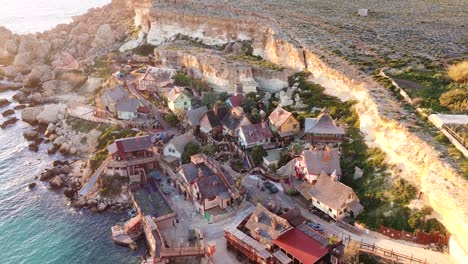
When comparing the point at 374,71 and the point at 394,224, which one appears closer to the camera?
the point at 394,224

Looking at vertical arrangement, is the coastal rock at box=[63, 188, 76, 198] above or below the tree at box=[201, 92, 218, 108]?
below

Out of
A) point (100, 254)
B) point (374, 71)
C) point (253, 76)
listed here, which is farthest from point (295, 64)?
point (100, 254)

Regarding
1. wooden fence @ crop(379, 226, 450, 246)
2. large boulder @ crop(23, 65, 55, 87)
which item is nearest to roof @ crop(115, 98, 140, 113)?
large boulder @ crop(23, 65, 55, 87)

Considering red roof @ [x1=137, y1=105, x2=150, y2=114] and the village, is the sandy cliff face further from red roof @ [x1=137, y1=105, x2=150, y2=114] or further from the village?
red roof @ [x1=137, y1=105, x2=150, y2=114]

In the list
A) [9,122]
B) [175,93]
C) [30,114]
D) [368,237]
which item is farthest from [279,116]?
[9,122]

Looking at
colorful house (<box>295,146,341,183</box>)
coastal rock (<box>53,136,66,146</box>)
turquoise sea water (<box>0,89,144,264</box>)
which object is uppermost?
colorful house (<box>295,146,341,183</box>)

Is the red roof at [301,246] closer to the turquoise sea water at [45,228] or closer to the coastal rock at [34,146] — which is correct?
the turquoise sea water at [45,228]

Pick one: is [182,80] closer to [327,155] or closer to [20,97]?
[20,97]

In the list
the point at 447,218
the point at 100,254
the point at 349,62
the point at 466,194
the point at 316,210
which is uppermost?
the point at 349,62

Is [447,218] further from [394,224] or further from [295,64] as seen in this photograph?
[295,64]
